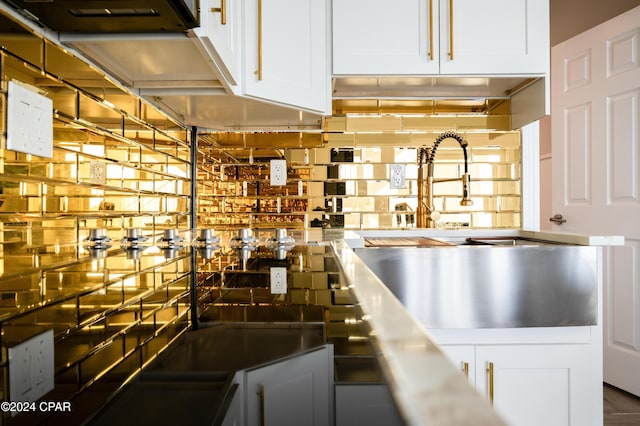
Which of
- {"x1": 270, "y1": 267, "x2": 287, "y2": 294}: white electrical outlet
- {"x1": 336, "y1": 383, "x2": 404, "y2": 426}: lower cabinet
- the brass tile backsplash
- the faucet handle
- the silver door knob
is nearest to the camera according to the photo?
{"x1": 336, "y1": 383, "x2": 404, "y2": 426}: lower cabinet

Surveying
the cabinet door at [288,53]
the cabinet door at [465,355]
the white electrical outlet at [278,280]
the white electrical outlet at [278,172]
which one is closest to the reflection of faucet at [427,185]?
the cabinet door at [288,53]

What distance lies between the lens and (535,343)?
1358 millimetres

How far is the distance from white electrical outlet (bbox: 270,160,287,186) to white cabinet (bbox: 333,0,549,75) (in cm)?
57

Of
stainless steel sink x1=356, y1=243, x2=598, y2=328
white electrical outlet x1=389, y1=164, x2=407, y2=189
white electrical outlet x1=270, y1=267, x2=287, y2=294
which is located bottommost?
stainless steel sink x1=356, y1=243, x2=598, y2=328

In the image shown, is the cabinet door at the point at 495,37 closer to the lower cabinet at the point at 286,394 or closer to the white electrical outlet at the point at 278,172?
the white electrical outlet at the point at 278,172

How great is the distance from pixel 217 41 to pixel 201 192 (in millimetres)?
1119

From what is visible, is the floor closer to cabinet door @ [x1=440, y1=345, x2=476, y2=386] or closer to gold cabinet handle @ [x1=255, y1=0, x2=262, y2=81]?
cabinet door @ [x1=440, y1=345, x2=476, y2=386]

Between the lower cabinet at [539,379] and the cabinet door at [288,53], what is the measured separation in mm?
1138

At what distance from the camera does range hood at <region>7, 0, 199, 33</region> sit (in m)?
0.93

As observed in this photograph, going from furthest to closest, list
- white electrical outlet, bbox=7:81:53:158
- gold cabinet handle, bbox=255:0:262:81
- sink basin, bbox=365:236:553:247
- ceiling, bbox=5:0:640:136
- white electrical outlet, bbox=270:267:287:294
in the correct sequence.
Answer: sink basin, bbox=365:236:553:247
gold cabinet handle, bbox=255:0:262:81
ceiling, bbox=5:0:640:136
white electrical outlet, bbox=7:81:53:158
white electrical outlet, bbox=270:267:287:294

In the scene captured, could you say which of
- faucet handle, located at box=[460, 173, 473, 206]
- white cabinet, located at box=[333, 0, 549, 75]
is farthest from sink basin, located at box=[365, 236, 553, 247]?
white cabinet, located at box=[333, 0, 549, 75]

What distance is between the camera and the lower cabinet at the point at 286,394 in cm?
18

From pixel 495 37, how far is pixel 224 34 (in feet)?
4.13

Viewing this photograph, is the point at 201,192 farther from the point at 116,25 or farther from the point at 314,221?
the point at 116,25
